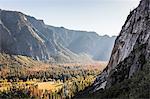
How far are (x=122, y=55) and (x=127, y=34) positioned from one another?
14196 mm

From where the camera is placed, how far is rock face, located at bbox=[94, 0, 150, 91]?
4796 inches

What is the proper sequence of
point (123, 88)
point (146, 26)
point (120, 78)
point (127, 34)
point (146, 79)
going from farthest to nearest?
point (127, 34) → point (146, 26) → point (120, 78) → point (123, 88) → point (146, 79)

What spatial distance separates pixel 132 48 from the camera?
14625 cm

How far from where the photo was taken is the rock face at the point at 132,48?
400 feet

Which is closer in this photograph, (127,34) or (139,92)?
(139,92)

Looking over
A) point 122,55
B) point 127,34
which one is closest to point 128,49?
point 122,55

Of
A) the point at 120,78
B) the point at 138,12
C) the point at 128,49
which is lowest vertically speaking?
the point at 120,78

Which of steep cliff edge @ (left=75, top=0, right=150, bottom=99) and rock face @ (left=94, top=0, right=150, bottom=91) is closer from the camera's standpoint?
steep cliff edge @ (left=75, top=0, right=150, bottom=99)

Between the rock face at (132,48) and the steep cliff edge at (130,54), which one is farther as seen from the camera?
the rock face at (132,48)

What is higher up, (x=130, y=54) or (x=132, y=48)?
(x=132, y=48)

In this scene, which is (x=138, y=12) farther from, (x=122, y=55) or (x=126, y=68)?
(x=126, y=68)

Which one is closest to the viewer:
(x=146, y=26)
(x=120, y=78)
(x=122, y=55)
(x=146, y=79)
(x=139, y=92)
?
(x=139, y=92)

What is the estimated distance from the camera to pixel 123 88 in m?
90.7

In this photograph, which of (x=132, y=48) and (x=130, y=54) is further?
(x=132, y=48)
